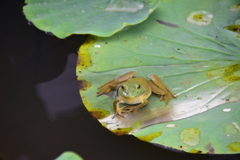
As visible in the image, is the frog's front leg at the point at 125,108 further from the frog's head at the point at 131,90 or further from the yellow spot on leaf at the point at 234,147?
the yellow spot on leaf at the point at 234,147

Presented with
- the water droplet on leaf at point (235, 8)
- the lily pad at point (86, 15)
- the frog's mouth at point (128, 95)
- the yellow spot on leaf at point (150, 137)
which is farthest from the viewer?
the water droplet on leaf at point (235, 8)

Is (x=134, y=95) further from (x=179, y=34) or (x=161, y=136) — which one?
(x=179, y=34)

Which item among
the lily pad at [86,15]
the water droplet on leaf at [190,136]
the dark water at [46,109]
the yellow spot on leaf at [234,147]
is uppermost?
the lily pad at [86,15]

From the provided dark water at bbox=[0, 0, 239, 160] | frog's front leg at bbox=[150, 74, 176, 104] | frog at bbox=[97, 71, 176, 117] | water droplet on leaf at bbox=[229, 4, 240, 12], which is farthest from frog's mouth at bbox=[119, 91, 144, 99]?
water droplet on leaf at bbox=[229, 4, 240, 12]

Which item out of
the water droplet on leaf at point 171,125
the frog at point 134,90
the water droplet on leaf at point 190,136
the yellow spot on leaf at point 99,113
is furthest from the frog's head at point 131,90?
the water droplet on leaf at point 190,136

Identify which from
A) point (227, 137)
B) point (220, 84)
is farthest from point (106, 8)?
point (227, 137)

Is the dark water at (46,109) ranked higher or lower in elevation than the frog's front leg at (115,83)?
lower

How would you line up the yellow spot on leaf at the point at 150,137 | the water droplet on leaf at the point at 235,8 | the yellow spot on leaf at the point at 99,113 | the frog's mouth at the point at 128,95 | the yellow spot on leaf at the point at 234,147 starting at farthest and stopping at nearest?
the water droplet on leaf at the point at 235,8 → the frog's mouth at the point at 128,95 → the yellow spot on leaf at the point at 99,113 → the yellow spot on leaf at the point at 150,137 → the yellow spot on leaf at the point at 234,147
